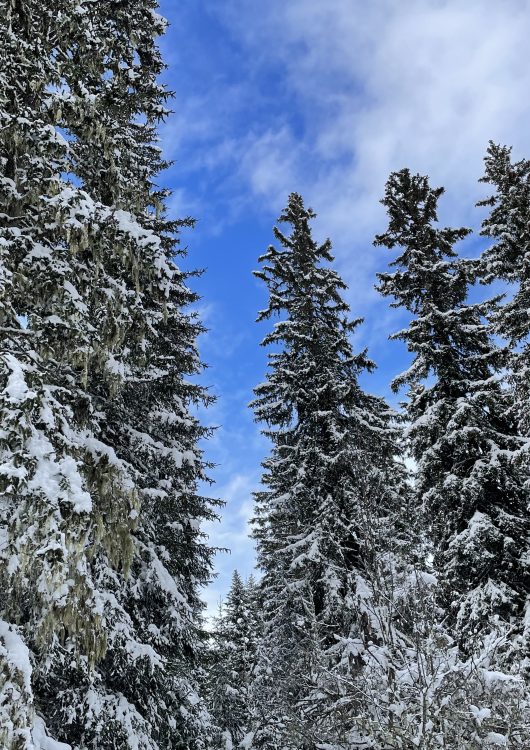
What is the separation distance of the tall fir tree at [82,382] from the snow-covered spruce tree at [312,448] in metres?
3.38

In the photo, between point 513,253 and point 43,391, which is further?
point 513,253

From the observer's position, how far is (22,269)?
6.62 metres

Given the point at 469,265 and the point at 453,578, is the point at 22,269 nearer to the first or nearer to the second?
the point at 453,578

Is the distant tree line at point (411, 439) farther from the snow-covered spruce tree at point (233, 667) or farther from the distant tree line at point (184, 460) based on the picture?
the snow-covered spruce tree at point (233, 667)

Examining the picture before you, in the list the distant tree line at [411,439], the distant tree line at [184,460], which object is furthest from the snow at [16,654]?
the distant tree line at [411,439]

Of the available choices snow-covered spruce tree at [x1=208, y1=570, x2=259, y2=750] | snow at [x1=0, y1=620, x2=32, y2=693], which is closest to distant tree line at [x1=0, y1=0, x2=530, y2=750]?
snow at [x1=0, y1=620, x2=32, y2=693]

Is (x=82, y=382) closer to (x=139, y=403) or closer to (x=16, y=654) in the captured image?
(x=16, y=654)

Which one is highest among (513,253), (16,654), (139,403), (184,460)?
(513,253)

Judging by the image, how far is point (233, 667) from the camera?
2811cm

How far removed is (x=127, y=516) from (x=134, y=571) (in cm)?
473

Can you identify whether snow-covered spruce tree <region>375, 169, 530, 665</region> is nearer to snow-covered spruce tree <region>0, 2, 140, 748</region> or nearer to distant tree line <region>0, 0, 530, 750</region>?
distant tree line <region>0, 0, 530, 750</region>

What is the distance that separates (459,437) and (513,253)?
5828 millimetres

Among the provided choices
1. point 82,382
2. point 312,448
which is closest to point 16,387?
point 82,382

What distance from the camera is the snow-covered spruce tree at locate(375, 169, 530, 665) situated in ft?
40.7
